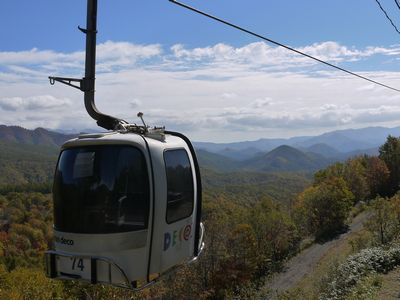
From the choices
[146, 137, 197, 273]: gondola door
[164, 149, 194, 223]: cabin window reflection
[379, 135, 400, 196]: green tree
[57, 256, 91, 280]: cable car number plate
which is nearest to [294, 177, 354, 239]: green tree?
[379, 135, 400, 196]: green tree

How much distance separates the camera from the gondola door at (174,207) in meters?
7.82

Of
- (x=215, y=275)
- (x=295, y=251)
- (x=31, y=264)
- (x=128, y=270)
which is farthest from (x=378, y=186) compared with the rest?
(x=128, y=270)

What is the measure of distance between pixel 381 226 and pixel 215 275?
1730 centimetres

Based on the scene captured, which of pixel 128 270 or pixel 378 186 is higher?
pixel 128 270

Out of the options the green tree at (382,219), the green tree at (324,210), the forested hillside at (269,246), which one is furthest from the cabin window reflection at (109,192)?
the green tree at (324,210)

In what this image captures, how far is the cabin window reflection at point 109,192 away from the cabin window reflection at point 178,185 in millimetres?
582

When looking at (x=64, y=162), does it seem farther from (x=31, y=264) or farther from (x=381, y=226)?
(x=31, y=264)

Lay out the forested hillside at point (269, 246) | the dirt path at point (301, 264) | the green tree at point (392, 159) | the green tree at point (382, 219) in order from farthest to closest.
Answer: the green tree at point (392, 159)
the dirt path at point (301, 264)
the green tree at point (382, 219)
the forested hillside at point (269, 246)

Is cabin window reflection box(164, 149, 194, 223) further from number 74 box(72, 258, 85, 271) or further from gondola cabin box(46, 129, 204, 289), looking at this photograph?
number 74 box(72, 258, 85, 271)

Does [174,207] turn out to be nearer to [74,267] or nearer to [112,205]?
[112,205]

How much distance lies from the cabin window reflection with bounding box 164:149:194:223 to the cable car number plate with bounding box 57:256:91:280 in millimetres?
1599

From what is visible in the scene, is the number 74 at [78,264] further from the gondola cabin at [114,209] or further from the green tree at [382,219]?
the green tree at [382,219]

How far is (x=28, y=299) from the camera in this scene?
110 ft

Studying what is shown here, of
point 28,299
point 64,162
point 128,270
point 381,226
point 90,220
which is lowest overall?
point 28,299
